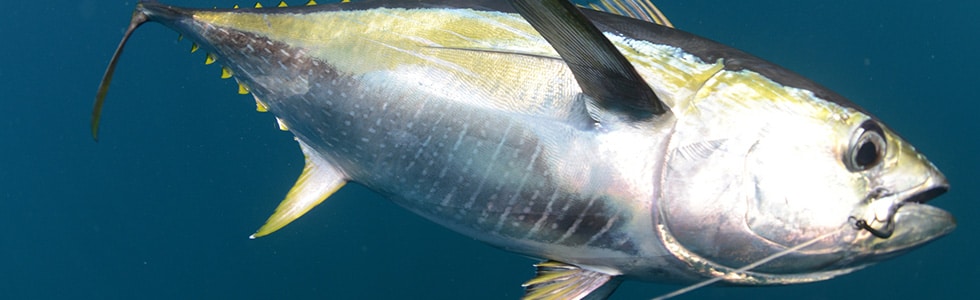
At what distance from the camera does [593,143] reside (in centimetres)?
124

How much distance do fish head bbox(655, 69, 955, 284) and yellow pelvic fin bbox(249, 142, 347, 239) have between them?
0.90 meters

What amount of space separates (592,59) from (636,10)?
475mm

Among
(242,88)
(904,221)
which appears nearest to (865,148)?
(904,221)

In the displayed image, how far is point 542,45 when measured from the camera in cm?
131


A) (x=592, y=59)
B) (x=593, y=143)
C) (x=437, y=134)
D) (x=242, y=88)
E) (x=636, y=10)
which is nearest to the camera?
(x=592, y=59)

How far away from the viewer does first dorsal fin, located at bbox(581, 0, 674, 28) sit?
1470 millimetres

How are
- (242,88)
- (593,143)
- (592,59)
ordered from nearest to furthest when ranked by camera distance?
(592,59) < (593,143) < (242,88)

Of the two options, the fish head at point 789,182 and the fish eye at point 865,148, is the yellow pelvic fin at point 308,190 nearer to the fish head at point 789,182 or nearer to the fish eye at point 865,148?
the fish head at point 789,182

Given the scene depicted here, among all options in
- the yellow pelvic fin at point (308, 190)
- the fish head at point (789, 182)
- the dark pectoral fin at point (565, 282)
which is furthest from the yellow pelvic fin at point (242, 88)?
the fish head at point (789, 182)

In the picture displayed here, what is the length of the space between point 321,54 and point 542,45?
0.53 metres

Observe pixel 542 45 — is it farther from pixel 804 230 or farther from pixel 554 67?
pixel 804 230

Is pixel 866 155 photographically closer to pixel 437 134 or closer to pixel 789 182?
pixel 789 182

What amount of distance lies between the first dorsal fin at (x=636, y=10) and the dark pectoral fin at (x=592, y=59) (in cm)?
37

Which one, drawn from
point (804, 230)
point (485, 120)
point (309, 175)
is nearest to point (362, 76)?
point (485, 120)
